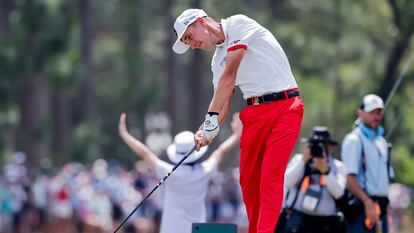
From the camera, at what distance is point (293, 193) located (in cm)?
1371

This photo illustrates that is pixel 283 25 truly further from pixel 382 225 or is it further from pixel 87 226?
pixel 382 225

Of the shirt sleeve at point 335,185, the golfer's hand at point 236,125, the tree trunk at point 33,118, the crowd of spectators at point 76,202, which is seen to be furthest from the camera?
the tree trunk at point 33,118

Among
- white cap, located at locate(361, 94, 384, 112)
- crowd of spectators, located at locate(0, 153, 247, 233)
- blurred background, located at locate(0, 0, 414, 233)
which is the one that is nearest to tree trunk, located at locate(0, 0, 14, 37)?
blurred background, located at locate(0, 0, 414, 233)

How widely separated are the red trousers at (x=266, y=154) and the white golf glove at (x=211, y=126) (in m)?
0.37

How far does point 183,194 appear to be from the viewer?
44.3 ft

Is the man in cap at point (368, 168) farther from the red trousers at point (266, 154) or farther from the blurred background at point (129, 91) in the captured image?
the blurred background at point (129, 91)

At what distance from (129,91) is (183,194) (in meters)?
42.0

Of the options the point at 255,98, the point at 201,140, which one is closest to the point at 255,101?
the point at 255,98

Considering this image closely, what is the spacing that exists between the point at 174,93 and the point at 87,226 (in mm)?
27543

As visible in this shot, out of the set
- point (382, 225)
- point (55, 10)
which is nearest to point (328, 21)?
point (55, 10)

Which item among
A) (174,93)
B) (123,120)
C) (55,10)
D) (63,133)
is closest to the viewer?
(123,120)

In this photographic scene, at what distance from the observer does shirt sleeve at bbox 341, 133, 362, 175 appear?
13.6 m

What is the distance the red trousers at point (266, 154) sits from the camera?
10602 mm

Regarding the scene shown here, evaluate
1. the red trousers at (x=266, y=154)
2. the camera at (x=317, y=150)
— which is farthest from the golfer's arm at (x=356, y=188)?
the red trousers at (x=266, y=154)
